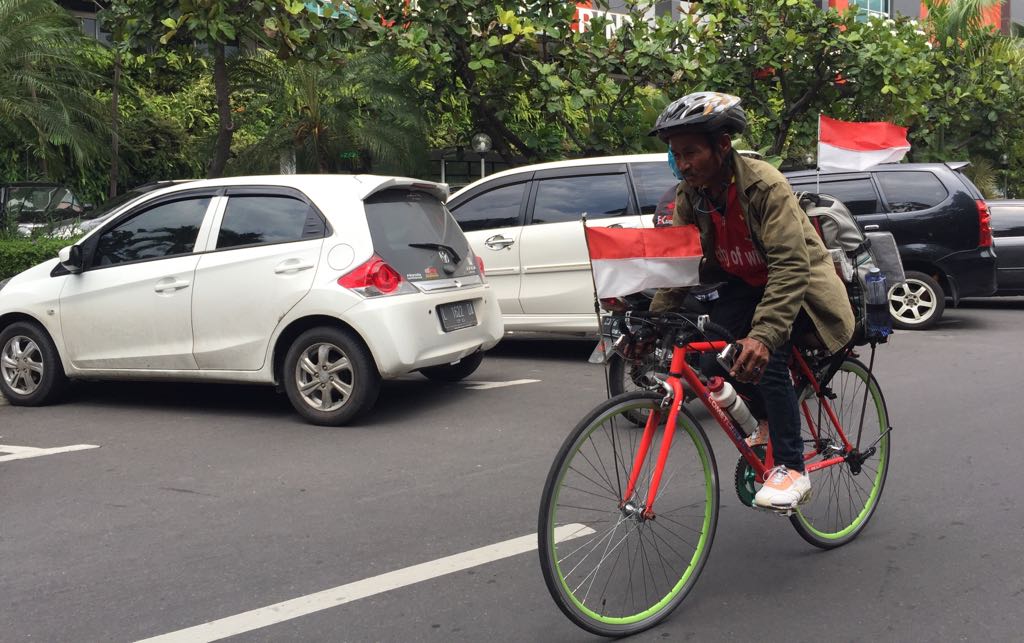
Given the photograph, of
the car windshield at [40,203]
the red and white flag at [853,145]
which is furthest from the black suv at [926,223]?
the car windshield at [40,203]

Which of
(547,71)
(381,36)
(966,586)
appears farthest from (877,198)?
(966,586)

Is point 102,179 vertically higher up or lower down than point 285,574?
higher up

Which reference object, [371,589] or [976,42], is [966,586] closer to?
[371,589]

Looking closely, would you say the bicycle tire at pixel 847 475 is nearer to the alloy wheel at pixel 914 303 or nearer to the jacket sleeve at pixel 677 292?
the jacket sleeve at pixel 677 292

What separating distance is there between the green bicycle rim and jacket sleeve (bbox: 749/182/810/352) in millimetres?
422

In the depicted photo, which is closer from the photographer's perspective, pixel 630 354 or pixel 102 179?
pixel 630 354

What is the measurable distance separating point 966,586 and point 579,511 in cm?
159

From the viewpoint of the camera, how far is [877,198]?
12172mm

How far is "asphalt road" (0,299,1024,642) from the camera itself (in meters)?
3.73

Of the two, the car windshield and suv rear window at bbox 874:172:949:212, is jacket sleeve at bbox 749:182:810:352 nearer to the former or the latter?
suv rear window at bbox 874:172:949:212

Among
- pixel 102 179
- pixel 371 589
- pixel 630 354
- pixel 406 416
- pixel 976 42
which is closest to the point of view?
pixel 630 354

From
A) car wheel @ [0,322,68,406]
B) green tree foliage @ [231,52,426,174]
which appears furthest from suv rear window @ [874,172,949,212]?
car wheel @ [0,322,68,406]

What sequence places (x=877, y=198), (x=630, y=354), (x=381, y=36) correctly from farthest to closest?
(x=381, y=36) → (x=877, y=198) → (x=630, y=354)

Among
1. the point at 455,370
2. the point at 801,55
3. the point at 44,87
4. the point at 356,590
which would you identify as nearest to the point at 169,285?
the point at 455,370
